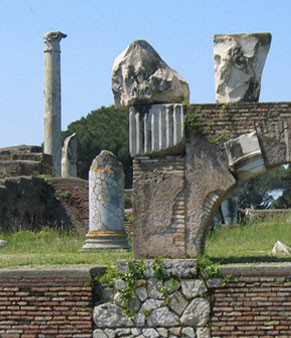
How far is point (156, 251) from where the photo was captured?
422 inches

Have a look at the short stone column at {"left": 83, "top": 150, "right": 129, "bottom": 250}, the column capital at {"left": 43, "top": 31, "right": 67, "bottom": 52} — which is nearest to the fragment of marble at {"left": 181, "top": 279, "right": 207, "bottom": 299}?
the short stone column at {"left": 83, "top": 150, "right": 129, "bottom": 250}

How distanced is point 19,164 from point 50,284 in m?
18.0

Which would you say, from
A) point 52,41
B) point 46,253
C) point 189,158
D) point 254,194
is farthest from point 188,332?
point 254,194

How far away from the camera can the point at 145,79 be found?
10.9 meters

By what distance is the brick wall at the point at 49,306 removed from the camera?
10.1 metres

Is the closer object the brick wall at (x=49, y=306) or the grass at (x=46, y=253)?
the brick wall at (x=49, y=306)

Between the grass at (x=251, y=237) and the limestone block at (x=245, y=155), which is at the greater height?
the limestone block at (x=245, y=155)

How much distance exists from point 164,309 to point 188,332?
362 mm

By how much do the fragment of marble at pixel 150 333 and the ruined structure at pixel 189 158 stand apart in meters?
0.96

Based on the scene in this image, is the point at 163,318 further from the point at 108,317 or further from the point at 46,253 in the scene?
the point at 46,253

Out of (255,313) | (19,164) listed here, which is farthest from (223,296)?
(19,164)

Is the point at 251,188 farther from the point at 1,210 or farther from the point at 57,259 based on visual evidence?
the point at 57,259

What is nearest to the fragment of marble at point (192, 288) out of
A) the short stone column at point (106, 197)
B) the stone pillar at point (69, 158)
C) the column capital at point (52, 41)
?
the short stone column at point (106, 197)

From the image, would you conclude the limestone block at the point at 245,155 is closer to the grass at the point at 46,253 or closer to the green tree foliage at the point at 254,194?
the grass at the point at 46,253
